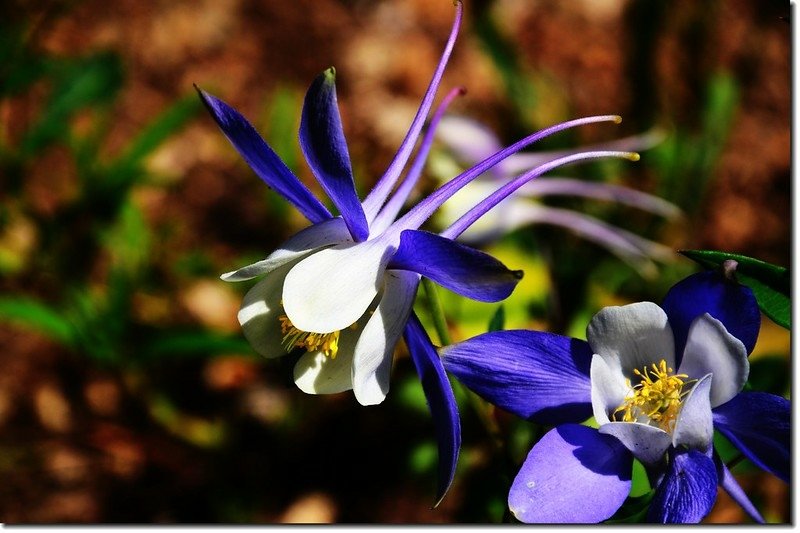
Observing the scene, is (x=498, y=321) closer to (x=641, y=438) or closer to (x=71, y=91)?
(x=641, y=438)

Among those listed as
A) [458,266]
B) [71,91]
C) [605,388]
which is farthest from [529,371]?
[71,91]

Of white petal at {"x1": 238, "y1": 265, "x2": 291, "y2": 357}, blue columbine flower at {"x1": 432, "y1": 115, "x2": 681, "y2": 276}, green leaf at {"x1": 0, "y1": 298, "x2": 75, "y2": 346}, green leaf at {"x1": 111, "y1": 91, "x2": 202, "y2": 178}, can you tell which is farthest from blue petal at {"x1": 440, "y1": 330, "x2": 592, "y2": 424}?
green leaf at {"x1": 111, "y1": 91, "x2": 202, "y2": 178}

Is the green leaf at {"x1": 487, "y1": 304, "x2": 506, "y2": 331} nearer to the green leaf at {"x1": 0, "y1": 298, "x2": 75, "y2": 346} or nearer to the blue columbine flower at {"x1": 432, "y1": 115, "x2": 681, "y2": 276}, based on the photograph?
the blue columbine flower at {"x1": 432, "y1": 115, "x2": 681, "y2": 276}

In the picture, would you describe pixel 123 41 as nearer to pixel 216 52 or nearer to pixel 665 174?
pixel 216 52

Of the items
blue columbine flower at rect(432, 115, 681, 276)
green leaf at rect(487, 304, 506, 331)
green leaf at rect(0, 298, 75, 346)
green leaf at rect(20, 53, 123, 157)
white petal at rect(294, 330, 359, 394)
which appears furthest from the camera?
green leaf at rect(20, 53, 123, 157)

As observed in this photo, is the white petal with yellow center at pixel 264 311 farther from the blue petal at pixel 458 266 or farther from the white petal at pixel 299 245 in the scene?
the blue petal at pixel 458 266

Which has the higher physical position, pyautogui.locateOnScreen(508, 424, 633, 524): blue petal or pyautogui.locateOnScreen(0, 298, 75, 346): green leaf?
pyautogui.locateOnScreen(508, 424, 633, 524): blue petal

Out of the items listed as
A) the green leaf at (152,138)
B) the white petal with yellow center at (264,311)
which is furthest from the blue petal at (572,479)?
the green leaf at (152,138)

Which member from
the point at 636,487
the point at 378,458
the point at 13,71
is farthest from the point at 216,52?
the point at 636,487

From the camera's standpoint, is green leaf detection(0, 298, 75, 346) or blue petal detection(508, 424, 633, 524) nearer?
blue petal detection(508, 424, 633, 524)
